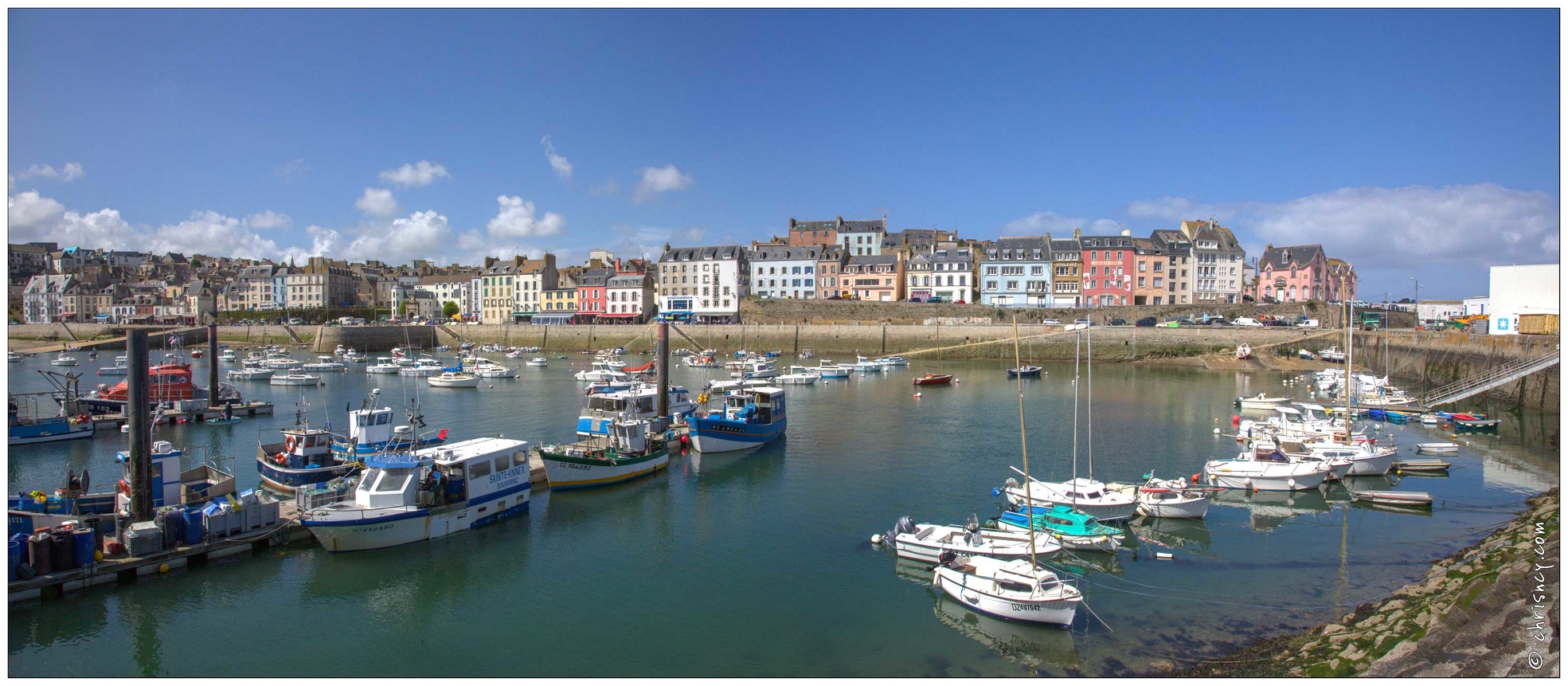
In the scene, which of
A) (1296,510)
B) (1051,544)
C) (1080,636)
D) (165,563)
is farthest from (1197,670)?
(165,563)

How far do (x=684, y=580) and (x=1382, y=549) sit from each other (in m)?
15.4

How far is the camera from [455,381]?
5172 centimetres

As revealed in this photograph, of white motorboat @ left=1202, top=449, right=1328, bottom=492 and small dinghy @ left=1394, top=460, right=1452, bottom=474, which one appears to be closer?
white motorboat @ left=1202, top=449, right=1328, bottom=492

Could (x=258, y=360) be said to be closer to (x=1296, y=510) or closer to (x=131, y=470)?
(x=131, y=470)

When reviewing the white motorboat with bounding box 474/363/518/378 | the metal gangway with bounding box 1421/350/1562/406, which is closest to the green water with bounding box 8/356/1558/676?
the metal gangway with bounding box 1421/350/1562/406

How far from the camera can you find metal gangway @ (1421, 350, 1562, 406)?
33.9 m

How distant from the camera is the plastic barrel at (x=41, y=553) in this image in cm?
1438

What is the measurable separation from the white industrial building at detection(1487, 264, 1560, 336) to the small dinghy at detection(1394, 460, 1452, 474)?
22.7 metres

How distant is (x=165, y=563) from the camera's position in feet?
51.3

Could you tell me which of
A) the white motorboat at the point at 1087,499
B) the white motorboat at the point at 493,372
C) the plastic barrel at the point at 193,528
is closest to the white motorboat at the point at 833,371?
the white motorboat at the point at 493,372

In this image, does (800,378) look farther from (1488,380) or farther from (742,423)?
(1488,380)

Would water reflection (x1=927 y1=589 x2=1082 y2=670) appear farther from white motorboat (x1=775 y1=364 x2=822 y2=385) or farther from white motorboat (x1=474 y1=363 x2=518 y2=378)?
white motorboat (x1=474 y1=363 x2=518 y2=378)

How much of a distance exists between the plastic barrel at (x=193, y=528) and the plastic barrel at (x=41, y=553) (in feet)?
6.72

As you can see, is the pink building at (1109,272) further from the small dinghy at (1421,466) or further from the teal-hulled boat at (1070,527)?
the teal-hulled boat at (1070,527)
